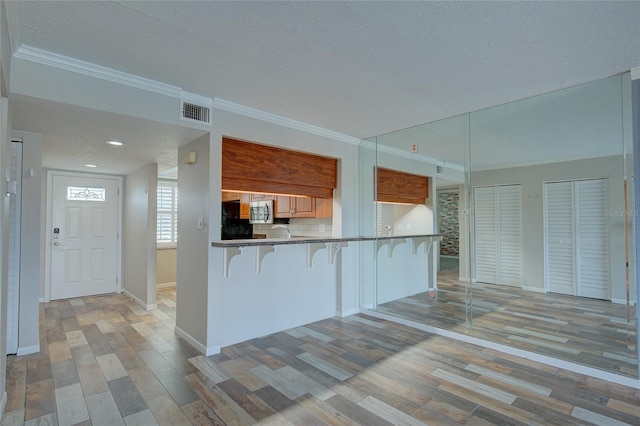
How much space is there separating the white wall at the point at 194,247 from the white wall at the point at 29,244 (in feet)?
4.33

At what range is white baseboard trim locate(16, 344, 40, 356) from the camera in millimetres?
3145

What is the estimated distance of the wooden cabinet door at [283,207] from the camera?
4.93 meters

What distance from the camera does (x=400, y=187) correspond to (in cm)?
482

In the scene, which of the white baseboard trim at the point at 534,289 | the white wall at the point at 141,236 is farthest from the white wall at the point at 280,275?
the white baseboard trim at the point at 534,289

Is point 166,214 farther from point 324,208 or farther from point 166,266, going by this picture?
point 324,208

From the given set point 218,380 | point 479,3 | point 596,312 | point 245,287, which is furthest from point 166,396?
point 596,312

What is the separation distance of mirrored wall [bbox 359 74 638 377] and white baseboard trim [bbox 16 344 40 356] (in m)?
3.74

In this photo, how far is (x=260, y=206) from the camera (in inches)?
218

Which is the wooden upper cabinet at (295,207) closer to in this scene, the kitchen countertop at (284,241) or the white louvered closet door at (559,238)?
the kitchen countertop at (284,241)

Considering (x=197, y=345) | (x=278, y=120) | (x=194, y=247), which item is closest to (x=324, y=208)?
(x=278, y=120)

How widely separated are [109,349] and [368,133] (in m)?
3.86

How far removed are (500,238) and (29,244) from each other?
18.3ft

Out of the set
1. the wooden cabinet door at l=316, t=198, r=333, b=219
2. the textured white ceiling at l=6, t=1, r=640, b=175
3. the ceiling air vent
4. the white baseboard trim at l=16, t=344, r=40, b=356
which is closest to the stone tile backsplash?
the wooden cabinet door at l=316, t=198, r=333, b=219

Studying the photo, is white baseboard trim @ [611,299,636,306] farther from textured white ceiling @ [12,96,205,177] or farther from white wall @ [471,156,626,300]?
textured white ceiling @ [12,96,205,177]
